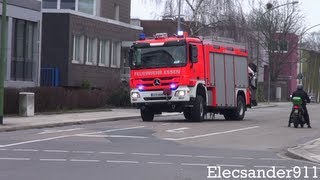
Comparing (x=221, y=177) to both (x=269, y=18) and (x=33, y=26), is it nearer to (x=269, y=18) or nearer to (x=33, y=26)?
(x=33, y=26)

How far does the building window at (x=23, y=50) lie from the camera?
1276 inches

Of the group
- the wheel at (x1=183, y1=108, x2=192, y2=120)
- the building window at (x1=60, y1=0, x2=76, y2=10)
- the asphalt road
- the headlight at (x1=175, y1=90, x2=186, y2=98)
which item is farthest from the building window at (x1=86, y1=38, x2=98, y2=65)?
the asphalt road

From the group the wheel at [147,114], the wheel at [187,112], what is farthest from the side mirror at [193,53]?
the wheel at [147,114]

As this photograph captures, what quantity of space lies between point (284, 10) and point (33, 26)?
44.1 m

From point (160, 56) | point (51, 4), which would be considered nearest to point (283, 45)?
point (51, 4)

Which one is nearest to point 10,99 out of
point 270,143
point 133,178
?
point 270,143

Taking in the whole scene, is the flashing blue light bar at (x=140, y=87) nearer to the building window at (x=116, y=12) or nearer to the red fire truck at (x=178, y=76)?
the red fire truck at (x=178, y=76)

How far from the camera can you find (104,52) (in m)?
42.9

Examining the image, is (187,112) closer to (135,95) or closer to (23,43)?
(135,95)

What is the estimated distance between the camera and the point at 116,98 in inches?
1522

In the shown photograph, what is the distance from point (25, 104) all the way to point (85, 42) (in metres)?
13.7

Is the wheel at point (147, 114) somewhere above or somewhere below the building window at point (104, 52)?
below

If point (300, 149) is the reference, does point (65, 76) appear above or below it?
above

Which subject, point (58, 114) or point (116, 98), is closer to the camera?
point (58, 114)
